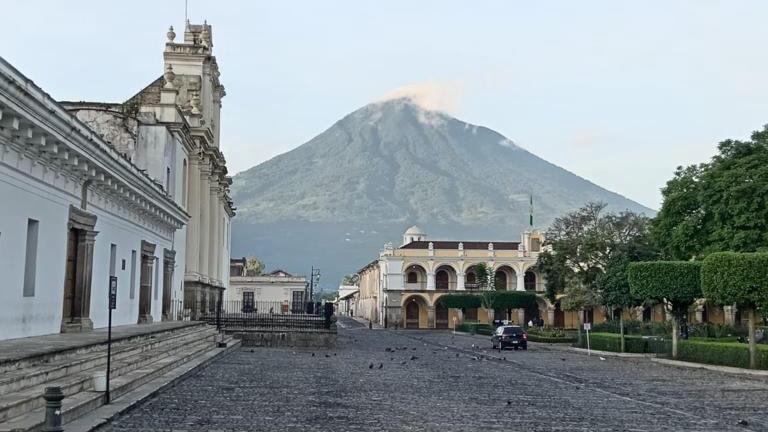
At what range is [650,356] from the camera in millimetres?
33938

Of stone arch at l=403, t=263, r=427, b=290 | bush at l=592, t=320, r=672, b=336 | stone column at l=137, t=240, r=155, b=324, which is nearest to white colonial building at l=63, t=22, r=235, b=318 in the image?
stone column at l=137, t=240, r=155, b=324

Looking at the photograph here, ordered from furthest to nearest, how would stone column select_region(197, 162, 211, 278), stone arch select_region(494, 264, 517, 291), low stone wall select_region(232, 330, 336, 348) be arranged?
stone arch select_region(494, 264, 517, 291)
stone column select_region(197, 162, 211, 278)
low stone wall select_region(232, 330, 336, 348)

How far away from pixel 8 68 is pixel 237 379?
9.12 meters

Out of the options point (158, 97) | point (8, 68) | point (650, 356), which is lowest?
point (650, 356)

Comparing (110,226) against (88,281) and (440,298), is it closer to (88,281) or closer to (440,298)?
(88,281)

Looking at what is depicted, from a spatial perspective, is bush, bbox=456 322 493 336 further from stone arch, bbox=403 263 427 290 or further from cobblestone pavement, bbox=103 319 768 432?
cobblestone pavement, bbox=103 319 768 432

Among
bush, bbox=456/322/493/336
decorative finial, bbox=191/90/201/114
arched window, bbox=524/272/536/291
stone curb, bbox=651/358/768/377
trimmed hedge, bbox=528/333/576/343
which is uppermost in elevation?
decorative finial, bbox=191/90/201/114

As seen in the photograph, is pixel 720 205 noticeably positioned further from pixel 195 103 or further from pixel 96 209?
pixel 96 209

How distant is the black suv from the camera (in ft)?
131

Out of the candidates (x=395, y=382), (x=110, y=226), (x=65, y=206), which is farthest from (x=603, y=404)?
(x=110, y=226)

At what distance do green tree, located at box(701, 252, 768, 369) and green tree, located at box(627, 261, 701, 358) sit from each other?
4.25 m

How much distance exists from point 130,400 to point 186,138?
27.6 metres

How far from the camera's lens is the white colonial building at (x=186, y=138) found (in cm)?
3331

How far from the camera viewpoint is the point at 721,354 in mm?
27766
